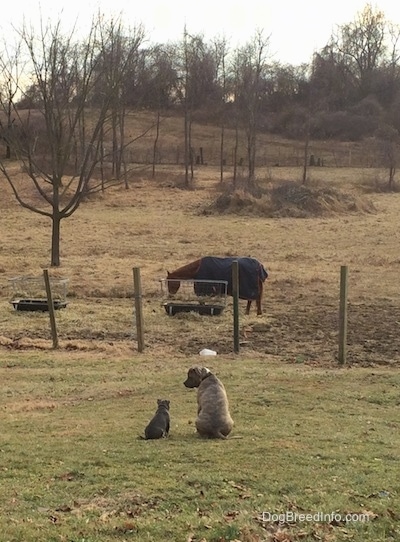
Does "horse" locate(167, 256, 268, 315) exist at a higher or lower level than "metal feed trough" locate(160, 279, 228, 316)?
higher

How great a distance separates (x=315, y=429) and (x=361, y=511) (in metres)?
2.42

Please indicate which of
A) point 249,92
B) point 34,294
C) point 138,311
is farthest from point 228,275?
point 249,92

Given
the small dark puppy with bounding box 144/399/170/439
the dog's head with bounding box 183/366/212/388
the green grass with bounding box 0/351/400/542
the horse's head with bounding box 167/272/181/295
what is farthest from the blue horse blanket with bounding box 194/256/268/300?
the small dark puppy with bounding box 144/399/170/439

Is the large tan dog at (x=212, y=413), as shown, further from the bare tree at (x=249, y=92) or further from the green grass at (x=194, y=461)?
the bare tree at (x=249, y=92)

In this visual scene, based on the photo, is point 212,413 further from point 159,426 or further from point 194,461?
point 194,461

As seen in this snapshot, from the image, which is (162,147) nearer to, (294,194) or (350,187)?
(350,187)

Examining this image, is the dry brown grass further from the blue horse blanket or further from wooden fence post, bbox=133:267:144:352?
the blue horse blanket

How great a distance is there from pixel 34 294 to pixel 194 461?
12.1 metres

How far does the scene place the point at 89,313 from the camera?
16.2 meters

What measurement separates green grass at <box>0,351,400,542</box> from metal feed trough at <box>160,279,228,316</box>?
A: 5.24m

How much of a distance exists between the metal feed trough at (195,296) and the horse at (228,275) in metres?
0.05

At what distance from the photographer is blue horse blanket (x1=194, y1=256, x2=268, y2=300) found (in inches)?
638

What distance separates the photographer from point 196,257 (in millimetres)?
24938

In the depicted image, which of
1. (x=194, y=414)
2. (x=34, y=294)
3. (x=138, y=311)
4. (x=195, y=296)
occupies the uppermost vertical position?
(x=138, y=311)
